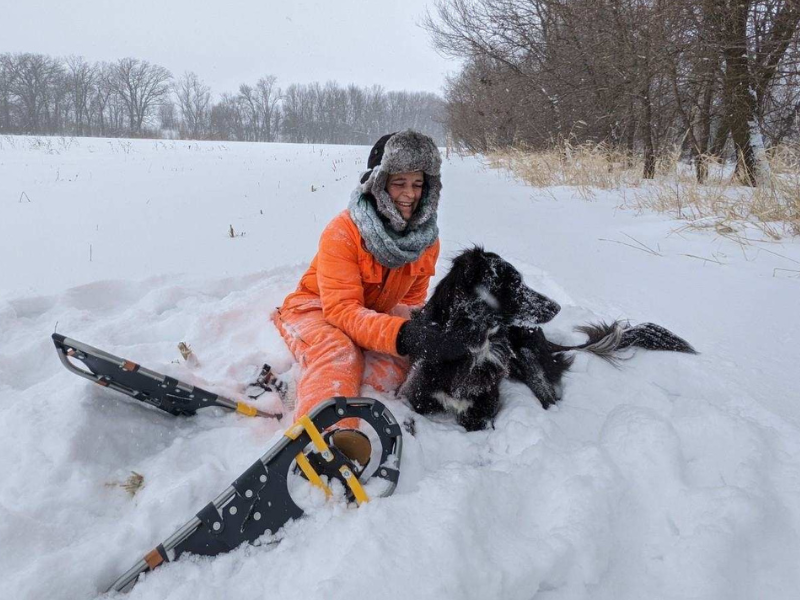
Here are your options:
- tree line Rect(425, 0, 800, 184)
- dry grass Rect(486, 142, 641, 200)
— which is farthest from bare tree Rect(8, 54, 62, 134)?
dry grass Rect(486, 142, 641, 200)

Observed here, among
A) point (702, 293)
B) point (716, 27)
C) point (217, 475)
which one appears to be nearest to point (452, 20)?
point (716, 27)

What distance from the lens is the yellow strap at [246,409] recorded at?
69.7 inches

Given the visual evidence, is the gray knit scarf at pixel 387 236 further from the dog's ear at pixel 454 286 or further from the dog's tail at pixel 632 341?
the dog's tail at pixel 632 341

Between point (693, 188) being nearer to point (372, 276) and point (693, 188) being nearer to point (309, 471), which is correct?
point (372, 276)

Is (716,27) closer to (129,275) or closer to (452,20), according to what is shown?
(129,275)

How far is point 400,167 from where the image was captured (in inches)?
82.9

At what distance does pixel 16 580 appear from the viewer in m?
1.07

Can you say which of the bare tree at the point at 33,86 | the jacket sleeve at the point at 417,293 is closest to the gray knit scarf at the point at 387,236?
the jacket sleeve at the point at 417,293

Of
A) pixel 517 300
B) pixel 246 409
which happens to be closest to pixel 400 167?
pixel 517 300

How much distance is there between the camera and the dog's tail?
6.96 feet

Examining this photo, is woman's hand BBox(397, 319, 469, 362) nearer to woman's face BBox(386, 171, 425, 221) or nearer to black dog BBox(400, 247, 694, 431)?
black dog BBox(400, 247, 694, 431)

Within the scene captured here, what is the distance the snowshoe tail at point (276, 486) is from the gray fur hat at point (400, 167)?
1.06 meters

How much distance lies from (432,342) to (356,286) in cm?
56

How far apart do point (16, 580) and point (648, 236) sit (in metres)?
4.38
